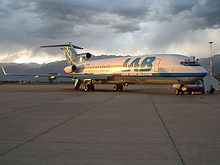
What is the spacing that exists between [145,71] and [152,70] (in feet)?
2.92

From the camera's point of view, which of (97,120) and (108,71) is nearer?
(97,120)

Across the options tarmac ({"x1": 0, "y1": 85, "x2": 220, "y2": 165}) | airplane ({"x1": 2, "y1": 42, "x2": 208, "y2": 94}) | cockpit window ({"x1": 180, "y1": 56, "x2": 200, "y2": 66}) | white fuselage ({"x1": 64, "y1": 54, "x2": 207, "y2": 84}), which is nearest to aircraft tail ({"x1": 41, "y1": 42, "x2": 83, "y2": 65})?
airplane ({"x1": 2, "y1": 42, "x2": 208, "y2": 94})

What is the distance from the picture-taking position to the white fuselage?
23625mm

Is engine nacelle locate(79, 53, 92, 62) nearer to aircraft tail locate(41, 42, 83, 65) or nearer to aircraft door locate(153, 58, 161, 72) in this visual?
aircraft tail locate(41, 42, 83, 65)

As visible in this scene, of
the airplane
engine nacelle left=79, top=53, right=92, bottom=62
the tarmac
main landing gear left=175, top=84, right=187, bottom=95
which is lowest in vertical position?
main landing gear left=175, top=84, right=187, bottom=95

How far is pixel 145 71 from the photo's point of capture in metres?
26.5

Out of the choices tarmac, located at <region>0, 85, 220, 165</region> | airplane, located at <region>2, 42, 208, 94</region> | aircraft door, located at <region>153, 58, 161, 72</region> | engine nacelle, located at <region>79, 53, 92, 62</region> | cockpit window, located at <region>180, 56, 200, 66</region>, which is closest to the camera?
tarmac, located at <region>0, 85, 220, 165</region>

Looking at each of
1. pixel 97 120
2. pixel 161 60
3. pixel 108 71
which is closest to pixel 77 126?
pixel 97 120

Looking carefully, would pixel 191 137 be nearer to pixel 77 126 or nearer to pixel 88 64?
pixel 77 126

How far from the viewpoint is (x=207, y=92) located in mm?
29438

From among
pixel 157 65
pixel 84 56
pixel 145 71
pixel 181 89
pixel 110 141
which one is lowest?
pixel 181 89

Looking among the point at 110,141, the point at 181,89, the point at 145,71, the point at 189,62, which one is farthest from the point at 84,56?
the point at 110,141

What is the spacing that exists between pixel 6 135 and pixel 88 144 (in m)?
2.42

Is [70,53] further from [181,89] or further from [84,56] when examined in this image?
[181,89]
